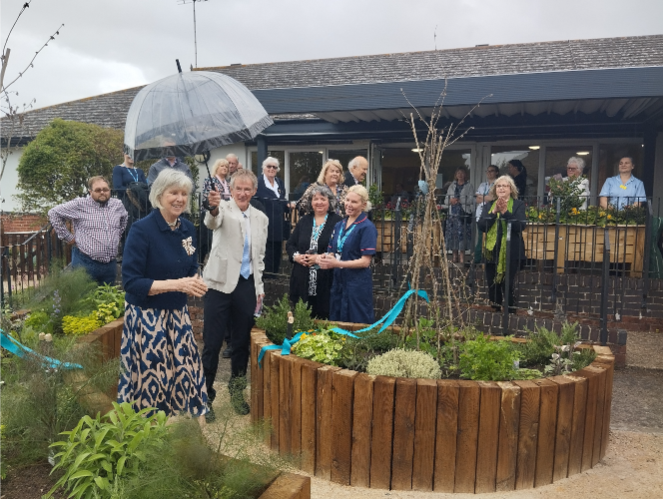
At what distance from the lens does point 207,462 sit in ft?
6.57

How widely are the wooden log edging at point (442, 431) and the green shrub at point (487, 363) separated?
0.26 metres

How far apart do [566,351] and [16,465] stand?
3498mm

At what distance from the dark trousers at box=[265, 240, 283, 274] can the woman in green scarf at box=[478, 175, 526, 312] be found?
251 cm

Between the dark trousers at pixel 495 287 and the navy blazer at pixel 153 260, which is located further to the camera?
the dark trousers at pixel 495 287

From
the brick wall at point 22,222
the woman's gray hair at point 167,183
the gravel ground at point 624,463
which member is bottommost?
the gravel ground at point 624,463

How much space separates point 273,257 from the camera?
719 cm

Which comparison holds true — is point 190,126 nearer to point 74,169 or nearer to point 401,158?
point 401,158

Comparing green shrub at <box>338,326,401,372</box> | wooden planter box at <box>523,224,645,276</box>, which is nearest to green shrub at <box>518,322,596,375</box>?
green shrub at <box>338,326,401,372</box>

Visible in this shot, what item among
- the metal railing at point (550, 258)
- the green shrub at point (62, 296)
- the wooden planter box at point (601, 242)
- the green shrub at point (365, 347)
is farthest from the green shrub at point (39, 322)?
the wooden planter box at point (601, 242)

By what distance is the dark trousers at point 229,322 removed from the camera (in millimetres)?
4410

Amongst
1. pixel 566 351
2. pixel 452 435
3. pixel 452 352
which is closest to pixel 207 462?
pixel 452 435

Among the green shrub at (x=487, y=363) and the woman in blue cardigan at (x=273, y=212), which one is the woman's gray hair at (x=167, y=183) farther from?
the woman in blue cardigan at (x=273, y=212)

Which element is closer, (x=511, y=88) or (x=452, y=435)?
(x=452, y=435)

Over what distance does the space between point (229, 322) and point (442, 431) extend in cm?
213
